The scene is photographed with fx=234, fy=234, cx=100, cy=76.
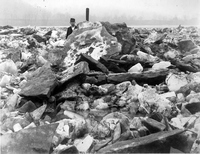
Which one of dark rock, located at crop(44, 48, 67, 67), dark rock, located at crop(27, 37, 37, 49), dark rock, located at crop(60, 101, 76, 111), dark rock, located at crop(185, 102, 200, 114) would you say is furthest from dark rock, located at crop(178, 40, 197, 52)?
dark rock, located at crop(27, 37, 37, 49)

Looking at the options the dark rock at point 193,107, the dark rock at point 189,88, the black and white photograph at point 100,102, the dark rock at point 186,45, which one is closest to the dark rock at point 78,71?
the black and white photograph at point 100,102

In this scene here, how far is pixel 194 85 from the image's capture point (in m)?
2.44

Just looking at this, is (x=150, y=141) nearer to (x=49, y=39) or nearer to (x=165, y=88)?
(x=165, y=88)

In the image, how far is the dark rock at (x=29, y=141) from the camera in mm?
1448

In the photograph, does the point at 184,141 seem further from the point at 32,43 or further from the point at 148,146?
the point at 32,43

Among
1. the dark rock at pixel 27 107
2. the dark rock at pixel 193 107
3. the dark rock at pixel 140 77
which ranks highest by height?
the dark rock at pixel 140 77

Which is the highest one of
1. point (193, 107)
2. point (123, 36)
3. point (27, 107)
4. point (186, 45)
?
point (123, 36)

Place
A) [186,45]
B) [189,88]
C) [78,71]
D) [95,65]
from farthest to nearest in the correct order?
[186,45]
[95,65]
[78,71]
[189,88]

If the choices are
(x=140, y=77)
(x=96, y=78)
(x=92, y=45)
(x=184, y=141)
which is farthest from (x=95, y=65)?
(x=184, y=141)

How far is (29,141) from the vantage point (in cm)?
150

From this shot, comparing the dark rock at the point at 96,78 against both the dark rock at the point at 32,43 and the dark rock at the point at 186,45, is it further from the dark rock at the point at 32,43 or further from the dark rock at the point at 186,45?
the dark rock at the point at 32,43

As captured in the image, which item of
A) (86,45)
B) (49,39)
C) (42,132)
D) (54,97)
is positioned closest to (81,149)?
(42,132)

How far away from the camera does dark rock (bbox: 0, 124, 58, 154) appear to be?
1.45 m

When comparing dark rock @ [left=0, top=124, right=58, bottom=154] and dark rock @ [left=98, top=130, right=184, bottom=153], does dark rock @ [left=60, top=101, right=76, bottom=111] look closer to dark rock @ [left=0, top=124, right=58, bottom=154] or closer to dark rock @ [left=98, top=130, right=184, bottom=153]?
dark rock @ [left=0, top=124, right=58, bottom=154]
